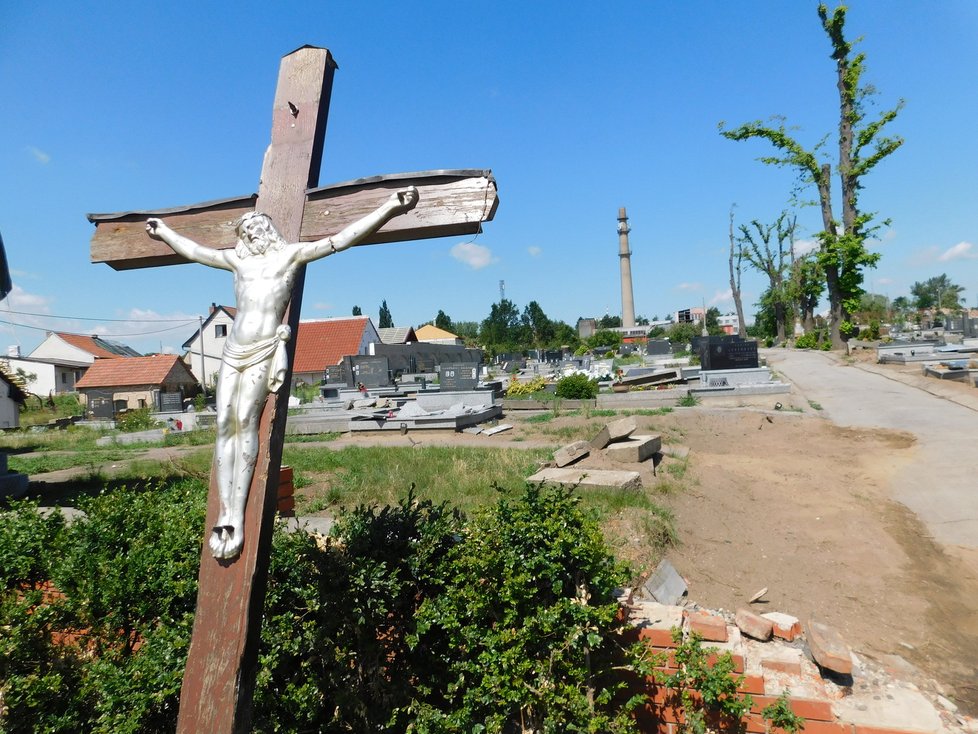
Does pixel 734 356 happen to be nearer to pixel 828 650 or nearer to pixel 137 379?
pixel 828 650

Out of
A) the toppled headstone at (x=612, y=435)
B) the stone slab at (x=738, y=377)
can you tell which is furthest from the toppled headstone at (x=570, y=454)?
the stone slab at (x=738, y=377)

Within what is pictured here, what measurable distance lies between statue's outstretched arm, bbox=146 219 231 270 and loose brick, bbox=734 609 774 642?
125 inches

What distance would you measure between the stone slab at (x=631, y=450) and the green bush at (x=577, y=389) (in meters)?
8.17

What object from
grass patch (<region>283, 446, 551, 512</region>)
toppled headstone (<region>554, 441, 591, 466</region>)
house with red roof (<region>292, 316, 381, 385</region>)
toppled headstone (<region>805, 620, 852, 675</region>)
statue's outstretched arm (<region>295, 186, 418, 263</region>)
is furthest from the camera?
house with red roof (<region>292, 316, 381, 385</region>)

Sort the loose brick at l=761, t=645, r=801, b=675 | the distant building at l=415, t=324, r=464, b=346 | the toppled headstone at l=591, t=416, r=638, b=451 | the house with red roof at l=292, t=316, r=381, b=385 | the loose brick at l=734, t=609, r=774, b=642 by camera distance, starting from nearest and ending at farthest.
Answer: the loose brick at l=761, t=645, r=801, b=675 → the loose brick at l=734, t=609, r=774, b=642 → the toppled headstone at l=591, t=416, r=638, b=451 → the house with red roof at l=292, t=316, r=381, b=385 → the distant building at l=415, t=324, r=464, b=346

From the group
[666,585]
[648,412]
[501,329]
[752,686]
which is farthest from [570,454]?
[501,329]

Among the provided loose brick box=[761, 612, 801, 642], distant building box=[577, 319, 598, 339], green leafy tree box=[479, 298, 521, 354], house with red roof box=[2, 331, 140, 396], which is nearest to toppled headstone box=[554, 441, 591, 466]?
loose brick box=[761, 612, 801, 642]

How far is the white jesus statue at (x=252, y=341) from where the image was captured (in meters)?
1.59

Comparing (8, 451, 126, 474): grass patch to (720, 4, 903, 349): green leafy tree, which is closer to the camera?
(8, 451, 126, 474): grass patch

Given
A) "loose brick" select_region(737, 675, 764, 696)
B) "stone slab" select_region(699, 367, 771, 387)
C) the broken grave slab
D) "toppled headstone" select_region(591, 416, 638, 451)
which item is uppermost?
"stone slab" select_region(699, 367, 771, 387)

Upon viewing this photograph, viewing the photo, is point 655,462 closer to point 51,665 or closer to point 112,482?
point 51,665

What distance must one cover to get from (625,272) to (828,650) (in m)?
63.3

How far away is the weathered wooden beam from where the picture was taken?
178 cm

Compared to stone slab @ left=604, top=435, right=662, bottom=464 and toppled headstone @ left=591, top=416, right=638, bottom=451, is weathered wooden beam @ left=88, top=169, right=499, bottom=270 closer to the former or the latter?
stone slab @ left=604, top=435, right=662, bottom=464
